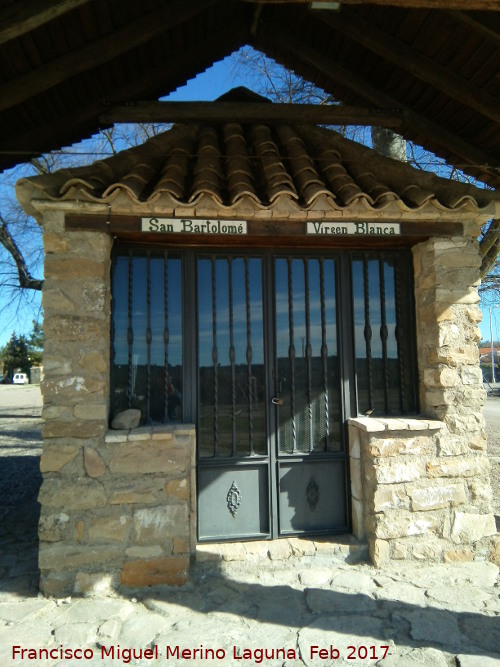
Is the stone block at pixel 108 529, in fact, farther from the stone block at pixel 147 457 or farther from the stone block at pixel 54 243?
the stone block at pixel 54 243

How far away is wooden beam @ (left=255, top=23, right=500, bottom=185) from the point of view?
496 centimetres

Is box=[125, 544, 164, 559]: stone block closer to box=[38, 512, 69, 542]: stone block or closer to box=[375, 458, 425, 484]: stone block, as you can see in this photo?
box=[38, 512, 69, 542]: stone block

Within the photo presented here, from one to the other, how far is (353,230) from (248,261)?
37.3 inches

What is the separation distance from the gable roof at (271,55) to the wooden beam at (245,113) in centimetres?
16

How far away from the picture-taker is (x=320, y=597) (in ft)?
10.7

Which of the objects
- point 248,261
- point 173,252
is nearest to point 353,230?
point 248,261

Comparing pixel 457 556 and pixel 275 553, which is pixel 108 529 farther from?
pixel 457 556

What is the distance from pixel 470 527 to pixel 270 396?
1.90 metres

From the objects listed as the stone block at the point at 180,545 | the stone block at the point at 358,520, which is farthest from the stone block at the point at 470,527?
the stone block at the point at 180,545

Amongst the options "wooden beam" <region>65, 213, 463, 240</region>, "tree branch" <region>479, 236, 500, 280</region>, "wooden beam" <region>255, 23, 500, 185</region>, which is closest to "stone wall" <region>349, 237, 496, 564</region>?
"wooden beam" <region>65, 213, 463, 240</region>

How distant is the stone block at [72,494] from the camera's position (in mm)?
3379

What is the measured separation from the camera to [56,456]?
340 centimetres

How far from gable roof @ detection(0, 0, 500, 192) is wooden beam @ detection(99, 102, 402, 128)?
16 centimetres

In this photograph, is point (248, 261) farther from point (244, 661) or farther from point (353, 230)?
point (244, 661)
